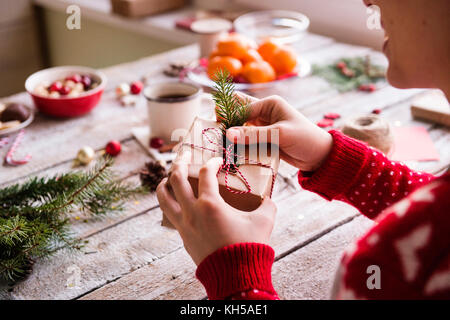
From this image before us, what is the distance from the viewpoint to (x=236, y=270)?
2.02 feet

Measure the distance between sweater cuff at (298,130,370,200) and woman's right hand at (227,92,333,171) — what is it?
14mm

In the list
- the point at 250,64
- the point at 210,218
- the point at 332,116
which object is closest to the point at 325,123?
the point at 332,116

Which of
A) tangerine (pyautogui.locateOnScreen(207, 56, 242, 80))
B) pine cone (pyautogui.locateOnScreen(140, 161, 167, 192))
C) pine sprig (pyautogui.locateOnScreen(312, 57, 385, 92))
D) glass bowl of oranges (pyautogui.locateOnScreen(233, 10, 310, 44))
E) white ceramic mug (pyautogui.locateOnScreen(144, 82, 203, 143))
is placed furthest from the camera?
glass bowl of oranges (pyautogui.locateOnScreen(233, 10, 310, 44))

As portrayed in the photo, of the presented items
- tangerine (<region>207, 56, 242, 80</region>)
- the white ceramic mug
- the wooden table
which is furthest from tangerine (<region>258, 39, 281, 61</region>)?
the white ceramic mug

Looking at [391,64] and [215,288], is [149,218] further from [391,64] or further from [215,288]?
[391,64]

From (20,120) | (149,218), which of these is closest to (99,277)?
(149,218)

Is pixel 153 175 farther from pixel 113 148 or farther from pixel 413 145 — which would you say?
pixel 413 145

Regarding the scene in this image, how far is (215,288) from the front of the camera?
0.63 metres

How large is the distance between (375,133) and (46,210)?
0.70 meters

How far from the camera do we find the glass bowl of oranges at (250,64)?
1.34 metres

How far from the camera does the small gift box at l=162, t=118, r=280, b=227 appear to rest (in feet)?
2.32

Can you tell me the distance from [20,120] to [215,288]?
84 cm

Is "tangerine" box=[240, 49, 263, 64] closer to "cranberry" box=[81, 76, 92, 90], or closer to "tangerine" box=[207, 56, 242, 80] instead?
"tangerine" box=[207, 56, 242, 80]

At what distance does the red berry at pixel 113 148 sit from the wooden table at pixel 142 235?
19 mm
